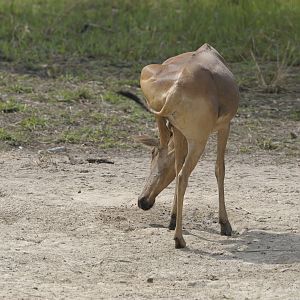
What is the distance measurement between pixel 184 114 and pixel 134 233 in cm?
106

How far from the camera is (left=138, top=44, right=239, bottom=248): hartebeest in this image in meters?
7.58

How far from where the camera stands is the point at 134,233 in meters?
8.03

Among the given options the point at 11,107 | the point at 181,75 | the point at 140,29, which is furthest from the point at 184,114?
the point at 140,29

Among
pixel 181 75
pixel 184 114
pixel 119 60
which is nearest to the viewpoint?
pixel 184 114

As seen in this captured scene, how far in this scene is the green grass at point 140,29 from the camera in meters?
14.1

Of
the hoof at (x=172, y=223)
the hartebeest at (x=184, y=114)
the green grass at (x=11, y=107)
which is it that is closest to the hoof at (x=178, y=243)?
the hartebeest at (x=184, y=114)

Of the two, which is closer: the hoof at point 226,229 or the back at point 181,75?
the back at point 181,75

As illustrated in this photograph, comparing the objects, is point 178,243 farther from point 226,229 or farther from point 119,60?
point 119,60

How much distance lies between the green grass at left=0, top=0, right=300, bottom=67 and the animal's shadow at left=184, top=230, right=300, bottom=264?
558 cm

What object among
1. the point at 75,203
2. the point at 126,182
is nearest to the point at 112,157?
the point at 126,182

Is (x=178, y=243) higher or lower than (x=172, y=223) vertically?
higher

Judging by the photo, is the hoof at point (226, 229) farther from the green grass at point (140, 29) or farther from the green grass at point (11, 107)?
the green grass at point (140, 29)

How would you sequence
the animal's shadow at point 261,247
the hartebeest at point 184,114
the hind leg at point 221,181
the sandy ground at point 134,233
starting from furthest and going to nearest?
the hind leg at point 221,181 < the hartebeest at point 184,114 < the animal's shadow at point 261,247 < the sandy ground at point 134,233

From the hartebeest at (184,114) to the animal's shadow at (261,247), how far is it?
200 mm
